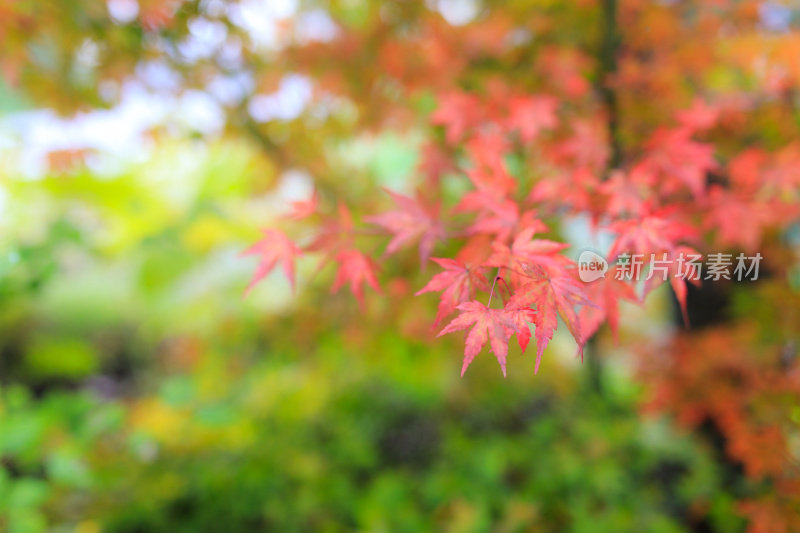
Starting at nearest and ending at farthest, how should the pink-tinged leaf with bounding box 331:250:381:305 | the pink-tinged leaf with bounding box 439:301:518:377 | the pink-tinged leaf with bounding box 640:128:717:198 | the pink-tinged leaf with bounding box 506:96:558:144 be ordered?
the pink-tinged leaf with bounding box 439:301:518:377 < the pink-tinged leaf with bounding box 331:250:381:305 < the pink-tinged leaf with bounding box 640:128:717:198 < the pink-tinged leaf with bounding box 506:96:558:144

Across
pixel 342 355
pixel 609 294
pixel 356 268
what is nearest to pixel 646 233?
pixel 609 294

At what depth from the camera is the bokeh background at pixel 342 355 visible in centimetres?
160

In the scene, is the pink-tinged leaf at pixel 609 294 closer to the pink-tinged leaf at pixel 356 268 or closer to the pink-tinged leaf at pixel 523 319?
the pink-tinged leaf at pixel 523 319

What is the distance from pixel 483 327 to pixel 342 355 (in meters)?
1.94

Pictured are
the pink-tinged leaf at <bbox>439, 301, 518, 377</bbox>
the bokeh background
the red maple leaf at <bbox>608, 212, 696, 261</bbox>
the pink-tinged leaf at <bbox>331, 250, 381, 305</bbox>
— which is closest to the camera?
the pink-tinged leaf at <bbox>439, 301, 518, 377</bbox>

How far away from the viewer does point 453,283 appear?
82 cm

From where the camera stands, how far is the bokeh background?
160 centimetres

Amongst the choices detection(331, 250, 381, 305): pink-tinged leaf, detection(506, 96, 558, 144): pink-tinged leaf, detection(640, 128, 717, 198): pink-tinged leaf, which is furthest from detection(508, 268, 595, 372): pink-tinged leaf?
detection(506, 96, 558, 144): pink-tinged leaf

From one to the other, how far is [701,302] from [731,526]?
0.93m

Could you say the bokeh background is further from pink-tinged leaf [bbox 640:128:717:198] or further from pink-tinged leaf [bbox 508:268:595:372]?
pink-tinged leaf [bbox 508:268:595:372]

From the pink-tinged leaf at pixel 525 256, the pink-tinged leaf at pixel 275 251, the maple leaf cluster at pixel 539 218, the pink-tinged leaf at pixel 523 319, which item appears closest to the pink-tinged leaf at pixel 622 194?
the maple leaf cluster at pixel 539 218

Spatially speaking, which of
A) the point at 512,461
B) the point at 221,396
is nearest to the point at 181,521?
the point at 221,396
